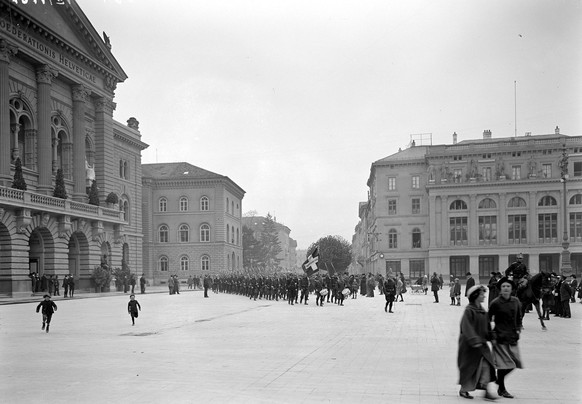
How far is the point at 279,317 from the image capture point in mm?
23484

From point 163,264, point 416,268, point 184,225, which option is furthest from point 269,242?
point 416,268

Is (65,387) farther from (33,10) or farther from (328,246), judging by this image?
(328,246)

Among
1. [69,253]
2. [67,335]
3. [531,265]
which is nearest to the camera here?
[67,335]

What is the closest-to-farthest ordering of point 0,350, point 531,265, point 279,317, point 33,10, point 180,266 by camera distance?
point 0,350 < point 279,317 < point 33,10 < point 531,265 < point 180,266

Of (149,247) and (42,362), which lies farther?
(149,247)

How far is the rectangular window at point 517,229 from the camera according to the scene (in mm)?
76625

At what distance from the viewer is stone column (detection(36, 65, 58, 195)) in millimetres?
42594

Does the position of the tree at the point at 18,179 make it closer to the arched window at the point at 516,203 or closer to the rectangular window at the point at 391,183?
the rectangular window at the point at 391,183

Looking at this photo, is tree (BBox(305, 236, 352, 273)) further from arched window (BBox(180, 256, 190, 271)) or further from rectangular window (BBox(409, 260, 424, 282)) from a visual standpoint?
arched window (BBox(180, 256, 190, 271))

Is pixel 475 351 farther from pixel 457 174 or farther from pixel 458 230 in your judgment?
pixel 457 174

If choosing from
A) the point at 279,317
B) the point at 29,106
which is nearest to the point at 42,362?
the point at 279,317

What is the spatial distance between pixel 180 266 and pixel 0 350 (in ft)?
231

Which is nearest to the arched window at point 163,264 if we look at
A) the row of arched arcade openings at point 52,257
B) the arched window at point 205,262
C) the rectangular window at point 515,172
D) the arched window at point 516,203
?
the arched window at point 205,262

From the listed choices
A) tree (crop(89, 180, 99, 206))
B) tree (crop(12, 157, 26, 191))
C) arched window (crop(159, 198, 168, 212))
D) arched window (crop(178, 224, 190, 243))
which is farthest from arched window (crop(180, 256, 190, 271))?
tree (crop(12, 157, 26, 191))
